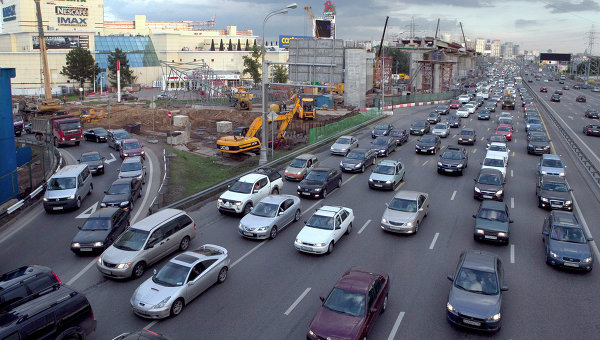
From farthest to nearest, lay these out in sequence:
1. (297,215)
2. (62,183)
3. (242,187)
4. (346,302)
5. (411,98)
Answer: (411,98), (62,183), (242,187), (297,215), (346,302)

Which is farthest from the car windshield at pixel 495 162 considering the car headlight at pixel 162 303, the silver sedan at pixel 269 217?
the car headlight at pixel 162 303

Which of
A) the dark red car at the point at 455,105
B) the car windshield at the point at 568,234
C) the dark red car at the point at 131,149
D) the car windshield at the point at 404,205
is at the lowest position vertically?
the car windshield at the point at 568,234

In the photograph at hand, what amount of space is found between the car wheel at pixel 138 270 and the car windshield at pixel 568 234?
14.8m

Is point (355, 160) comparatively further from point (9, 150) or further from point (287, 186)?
point (9, 150)

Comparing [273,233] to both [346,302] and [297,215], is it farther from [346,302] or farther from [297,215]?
[346,302]

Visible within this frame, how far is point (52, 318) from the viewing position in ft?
34.4

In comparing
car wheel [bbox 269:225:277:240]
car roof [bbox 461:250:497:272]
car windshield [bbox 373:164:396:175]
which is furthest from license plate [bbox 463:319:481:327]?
car windshield [bbox 373:164:396:175]

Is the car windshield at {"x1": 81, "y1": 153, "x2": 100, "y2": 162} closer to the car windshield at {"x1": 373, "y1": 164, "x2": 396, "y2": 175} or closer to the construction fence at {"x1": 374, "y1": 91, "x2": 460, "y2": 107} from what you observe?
the car windshield at {"x1": 373, "y1": 164, "x2": 396, "y2": 175}

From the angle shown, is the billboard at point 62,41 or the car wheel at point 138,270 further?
the billboard at point 62,41

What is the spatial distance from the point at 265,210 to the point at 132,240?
5.73 metres

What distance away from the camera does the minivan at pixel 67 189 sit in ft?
72.6

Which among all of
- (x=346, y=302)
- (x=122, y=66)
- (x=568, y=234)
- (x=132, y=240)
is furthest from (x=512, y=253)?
(x=122, y=66)

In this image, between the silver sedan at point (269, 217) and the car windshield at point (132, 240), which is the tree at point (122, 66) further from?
the car windshield at point (132, 240)

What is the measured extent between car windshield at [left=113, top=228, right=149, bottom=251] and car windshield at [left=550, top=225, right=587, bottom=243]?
14.9 m
